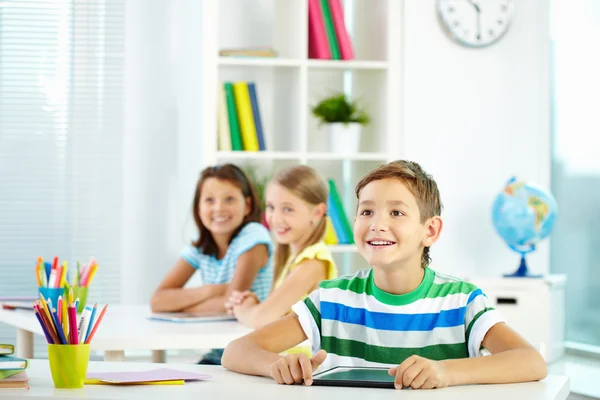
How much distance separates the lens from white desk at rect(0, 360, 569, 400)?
151 centimetres

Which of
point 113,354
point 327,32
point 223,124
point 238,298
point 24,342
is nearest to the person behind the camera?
point 113,354

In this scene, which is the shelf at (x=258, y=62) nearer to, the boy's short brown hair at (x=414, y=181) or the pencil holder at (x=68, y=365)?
the boy's short brown hair at (x=414, y=181)

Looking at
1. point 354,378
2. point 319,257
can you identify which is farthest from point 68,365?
point 319,257

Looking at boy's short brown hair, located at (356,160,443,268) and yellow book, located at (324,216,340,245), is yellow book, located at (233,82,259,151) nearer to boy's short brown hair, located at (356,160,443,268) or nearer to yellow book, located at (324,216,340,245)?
yellow book, located at (324,216,340,245)

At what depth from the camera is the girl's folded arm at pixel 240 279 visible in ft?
9.82

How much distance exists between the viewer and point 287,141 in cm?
479

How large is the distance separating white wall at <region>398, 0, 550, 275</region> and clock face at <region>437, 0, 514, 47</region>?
0.17ft

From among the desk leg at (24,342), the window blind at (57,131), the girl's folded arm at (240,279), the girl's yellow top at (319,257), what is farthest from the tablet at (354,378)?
the window blind at (57,131)

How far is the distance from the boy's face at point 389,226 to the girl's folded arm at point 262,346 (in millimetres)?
214

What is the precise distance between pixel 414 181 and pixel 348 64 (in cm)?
261

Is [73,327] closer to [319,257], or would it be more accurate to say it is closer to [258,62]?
[319,257]

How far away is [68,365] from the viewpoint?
1593 millimetres

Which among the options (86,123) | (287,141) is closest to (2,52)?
(86,123)

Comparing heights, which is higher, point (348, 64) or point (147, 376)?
point (348, 64)
